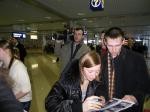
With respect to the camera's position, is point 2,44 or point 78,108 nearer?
point 78,108

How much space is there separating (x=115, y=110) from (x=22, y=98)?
141 cm

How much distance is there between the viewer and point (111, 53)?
2770 millimetres

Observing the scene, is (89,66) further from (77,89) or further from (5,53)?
(5,53)

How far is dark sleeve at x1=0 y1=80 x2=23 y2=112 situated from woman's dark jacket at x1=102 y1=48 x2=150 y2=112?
5.81 feet

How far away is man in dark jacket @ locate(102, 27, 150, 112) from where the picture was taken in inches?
106

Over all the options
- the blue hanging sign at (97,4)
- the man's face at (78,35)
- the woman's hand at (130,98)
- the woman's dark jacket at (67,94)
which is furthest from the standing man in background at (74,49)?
the blue hanging sign at (97,4)

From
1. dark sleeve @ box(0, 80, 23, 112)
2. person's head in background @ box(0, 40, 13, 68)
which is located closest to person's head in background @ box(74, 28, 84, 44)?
person's head in background @ box(0, 40, 13, 68)

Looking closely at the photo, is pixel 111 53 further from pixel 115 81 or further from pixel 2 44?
pixel 2 44

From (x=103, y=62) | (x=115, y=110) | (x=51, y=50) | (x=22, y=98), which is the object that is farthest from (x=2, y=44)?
(x=51, y=50)

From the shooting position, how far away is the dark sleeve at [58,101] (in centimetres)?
199

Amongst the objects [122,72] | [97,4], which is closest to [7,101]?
[122,72]

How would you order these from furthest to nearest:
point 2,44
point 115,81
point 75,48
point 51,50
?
1. point 51,50
2. point 75,48
3. point 2,44
4. point 115,81

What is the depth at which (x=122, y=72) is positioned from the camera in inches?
109

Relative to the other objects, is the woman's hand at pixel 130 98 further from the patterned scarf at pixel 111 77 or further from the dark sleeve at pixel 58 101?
the dark sleeve at pixel 58 101
